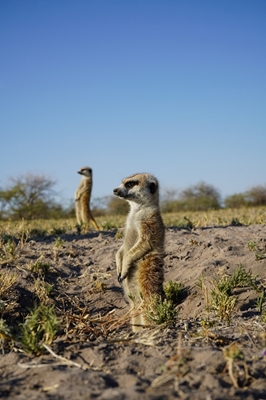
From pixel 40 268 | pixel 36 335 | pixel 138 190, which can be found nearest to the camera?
pixel 36 335

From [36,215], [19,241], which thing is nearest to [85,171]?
[19,241]

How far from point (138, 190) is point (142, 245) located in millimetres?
606

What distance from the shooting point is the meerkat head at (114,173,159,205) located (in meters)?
4.77

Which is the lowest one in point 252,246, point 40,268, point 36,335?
point 36,335

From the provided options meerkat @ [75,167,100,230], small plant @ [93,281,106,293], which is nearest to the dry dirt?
small plant @ [93,281,106,293]

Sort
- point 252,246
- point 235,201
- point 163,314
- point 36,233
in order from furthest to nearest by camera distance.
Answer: point 235,201 → point 36,233 → point 252,246 → point 163,314

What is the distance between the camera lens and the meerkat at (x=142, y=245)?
4.31m

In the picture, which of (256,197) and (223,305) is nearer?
(223,305)

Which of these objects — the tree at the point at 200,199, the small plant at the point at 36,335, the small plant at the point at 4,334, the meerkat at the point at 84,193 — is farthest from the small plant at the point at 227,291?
the tree at the point at 200,199

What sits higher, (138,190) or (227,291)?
(138,190)

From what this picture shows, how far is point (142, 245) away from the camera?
4488 millimetres

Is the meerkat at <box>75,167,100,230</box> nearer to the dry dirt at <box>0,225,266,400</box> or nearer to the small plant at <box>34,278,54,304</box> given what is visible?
the dry dirt at <box>0,225,266,400</box>

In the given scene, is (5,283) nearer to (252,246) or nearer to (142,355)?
(142,355)

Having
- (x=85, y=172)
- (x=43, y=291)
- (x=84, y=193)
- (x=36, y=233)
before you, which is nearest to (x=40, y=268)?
(x=43, y=291)
